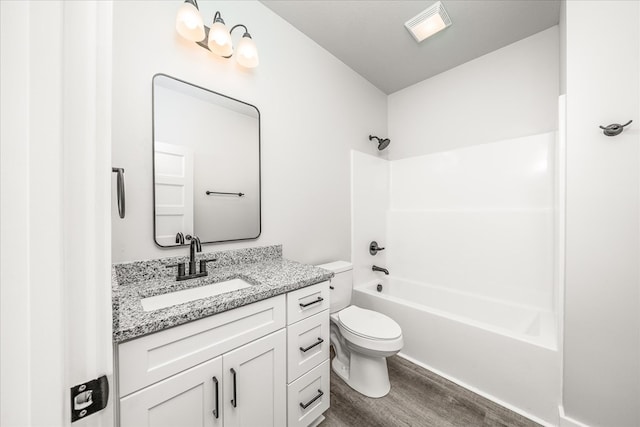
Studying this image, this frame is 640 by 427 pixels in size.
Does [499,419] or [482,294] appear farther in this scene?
[482,294]

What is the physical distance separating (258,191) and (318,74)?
123 cm

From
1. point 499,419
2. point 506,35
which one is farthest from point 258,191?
point 506,35

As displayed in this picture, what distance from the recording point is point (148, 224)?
1.29 metres

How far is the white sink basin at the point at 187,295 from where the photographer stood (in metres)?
1.12

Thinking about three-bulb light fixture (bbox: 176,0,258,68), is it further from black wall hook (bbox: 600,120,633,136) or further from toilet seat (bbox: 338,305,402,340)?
black wall hook (bbox: 600,120,633,136)

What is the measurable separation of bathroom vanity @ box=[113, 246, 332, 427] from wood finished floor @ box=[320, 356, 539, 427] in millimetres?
218

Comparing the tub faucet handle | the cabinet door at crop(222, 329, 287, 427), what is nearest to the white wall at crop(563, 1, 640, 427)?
the tub faucet handle

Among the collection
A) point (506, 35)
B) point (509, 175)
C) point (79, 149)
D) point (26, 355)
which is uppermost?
point (506, 35)

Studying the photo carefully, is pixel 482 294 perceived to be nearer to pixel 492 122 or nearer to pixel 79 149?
pixel 492 122

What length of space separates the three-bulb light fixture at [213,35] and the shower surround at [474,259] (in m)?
1.33

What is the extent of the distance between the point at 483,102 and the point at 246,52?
2.13 m

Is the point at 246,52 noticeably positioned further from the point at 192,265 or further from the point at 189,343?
the point at 189,343

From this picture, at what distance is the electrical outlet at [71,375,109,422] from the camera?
0.34 m

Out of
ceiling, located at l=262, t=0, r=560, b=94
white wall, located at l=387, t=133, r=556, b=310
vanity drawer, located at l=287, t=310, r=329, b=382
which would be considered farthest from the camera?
white wall, located at l=387, t=133, r=556, b=310
